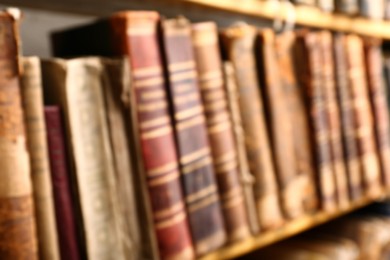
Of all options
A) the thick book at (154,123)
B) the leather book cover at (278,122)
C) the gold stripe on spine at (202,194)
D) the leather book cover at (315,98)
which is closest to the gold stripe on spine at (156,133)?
the thick book at (154,123)

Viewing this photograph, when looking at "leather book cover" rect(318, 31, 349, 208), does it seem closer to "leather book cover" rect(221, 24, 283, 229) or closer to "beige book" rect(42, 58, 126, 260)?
"leather book cover" rect(221, 24, 283, 229)

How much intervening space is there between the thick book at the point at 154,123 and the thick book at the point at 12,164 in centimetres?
16

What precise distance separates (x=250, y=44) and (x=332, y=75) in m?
0.24

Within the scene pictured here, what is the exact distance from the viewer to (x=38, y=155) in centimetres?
56

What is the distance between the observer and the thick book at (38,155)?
56 centimetres

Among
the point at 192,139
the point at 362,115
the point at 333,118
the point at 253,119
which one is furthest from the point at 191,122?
the point at 362,115

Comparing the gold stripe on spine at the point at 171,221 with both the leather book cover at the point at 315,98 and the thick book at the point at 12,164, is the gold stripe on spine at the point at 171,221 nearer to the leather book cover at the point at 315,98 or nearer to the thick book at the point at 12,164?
the thick book at the point at 12,164

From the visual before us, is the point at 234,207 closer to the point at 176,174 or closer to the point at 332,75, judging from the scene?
the point at 176,174

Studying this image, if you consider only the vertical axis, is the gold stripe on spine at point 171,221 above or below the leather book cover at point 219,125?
below

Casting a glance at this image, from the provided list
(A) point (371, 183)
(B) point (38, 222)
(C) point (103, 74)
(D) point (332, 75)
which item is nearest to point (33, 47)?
(C) point (103, 74)

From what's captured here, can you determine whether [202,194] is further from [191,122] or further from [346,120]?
[346,120]

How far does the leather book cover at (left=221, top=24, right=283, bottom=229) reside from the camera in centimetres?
81

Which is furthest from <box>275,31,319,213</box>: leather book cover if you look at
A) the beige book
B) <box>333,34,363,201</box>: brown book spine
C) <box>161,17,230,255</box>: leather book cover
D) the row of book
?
the beige book

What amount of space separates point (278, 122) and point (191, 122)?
200mm
